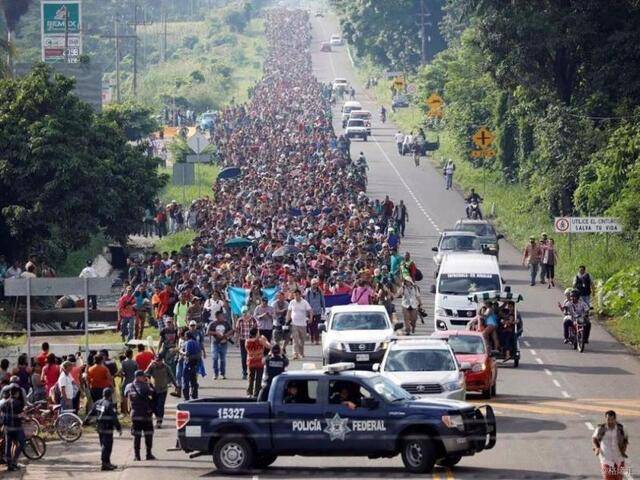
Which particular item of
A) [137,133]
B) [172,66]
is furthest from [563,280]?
[172,66]

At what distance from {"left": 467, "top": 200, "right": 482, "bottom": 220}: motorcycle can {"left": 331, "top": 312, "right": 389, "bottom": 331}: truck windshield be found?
26.1m

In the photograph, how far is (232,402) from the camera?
25.2 m

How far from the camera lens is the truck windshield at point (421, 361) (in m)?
29.7

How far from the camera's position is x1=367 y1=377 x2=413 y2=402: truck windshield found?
984 inches

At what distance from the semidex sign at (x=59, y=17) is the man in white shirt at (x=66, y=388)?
50.2 m

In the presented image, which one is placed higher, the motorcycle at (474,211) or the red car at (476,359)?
the motorcycle at (474,211)

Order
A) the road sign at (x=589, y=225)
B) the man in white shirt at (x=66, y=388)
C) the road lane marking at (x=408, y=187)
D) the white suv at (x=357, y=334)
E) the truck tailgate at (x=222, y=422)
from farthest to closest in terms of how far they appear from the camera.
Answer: the road lane marking at (x=408, y=187), the road sign at (x=589, y=225), the white suv at (x=357, y=334), the man in white shirt at (x=66, y=388), the truck tailgate at (x=222, y=422)

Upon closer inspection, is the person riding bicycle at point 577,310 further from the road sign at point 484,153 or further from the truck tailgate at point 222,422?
the road sign at point 484,153

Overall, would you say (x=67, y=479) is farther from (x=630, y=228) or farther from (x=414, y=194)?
(x=414, y=194)

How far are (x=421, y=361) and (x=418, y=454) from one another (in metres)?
5.40

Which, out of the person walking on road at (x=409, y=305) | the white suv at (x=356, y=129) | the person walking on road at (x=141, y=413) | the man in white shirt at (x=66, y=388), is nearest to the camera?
the person walking on road at (x=141, y=413)

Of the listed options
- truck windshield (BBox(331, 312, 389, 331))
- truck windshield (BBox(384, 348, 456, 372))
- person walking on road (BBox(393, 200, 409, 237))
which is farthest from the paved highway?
person walking on road (BBox(393, 200, 409, 237))

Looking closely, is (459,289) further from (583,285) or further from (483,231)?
(483,231)

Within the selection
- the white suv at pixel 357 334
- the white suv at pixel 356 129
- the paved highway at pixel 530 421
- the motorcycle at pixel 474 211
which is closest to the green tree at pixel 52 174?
the paved highway at pixel 530 421
